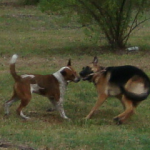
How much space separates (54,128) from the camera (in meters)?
8.33

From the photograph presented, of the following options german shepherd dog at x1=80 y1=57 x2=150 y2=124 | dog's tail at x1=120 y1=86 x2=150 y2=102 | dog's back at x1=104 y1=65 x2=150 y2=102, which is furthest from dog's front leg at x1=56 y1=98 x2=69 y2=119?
dog's tail at x1=120 y1=86 x2=150 y2=102

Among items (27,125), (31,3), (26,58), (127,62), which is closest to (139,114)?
(27,125)

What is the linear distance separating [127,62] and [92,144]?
8963 mm

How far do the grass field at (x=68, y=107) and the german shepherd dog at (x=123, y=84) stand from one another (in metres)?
0.32

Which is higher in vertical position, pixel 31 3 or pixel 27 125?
pixel 31 3

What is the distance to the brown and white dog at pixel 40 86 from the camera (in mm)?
8984

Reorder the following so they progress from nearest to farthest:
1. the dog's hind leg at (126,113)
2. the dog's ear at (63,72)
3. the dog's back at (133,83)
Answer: the dog's hind leg at (126,113) < the dog's back at (133,83) < the dog's ear at (63,72)

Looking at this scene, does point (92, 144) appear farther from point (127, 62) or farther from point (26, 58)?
point (26, 58)

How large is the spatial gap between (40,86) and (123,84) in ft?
4.97

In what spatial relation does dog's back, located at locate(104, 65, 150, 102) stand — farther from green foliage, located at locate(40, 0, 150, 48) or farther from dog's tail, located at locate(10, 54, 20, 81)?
green foliage, located at locate(40, 0, 150, 48)

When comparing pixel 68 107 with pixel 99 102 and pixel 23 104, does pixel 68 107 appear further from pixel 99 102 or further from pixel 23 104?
pixel 23 104

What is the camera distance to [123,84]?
914 cm

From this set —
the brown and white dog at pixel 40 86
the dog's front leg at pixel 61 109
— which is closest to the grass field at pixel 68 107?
the dog's front leg at pixel 61 109

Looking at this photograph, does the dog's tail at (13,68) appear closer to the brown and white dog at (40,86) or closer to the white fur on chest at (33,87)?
the brown and white dog at (40,86)
